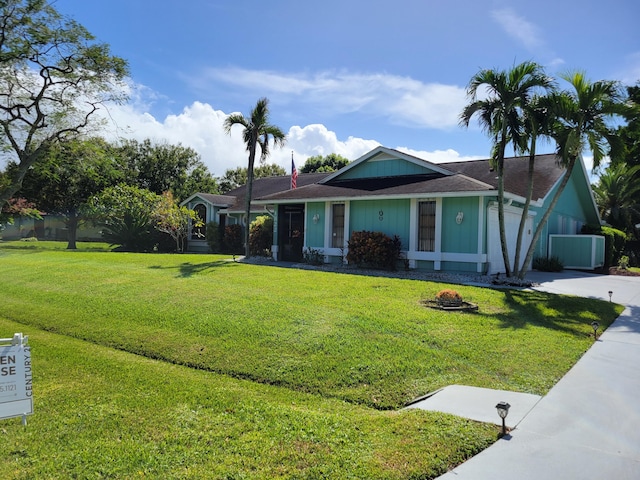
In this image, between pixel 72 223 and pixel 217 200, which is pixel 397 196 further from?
pixel 72 223

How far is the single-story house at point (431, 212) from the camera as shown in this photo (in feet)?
47.5

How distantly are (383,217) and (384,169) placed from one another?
3002 mm

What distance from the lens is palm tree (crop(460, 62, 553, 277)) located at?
468 inches

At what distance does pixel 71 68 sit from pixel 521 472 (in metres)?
12.5

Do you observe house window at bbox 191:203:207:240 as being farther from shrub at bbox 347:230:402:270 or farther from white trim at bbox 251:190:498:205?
shrub at bbox 347:230:402:270

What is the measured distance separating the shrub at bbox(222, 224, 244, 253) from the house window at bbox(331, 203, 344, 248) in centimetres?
841

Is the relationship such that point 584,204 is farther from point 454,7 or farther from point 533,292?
point 454,7


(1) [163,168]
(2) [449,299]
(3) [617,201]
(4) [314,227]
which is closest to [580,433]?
(2) [449,299]

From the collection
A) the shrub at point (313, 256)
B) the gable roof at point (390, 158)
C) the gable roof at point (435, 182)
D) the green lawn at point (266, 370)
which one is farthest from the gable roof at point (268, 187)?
the green lawn at point (266, 370)

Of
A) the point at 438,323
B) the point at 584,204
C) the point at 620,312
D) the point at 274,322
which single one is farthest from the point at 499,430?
the point at 584,204

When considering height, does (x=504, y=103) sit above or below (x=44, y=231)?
above

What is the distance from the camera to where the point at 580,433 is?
4.12 meters

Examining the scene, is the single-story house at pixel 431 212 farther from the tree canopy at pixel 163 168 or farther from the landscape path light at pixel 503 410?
the tree canopy at pixel 163 168

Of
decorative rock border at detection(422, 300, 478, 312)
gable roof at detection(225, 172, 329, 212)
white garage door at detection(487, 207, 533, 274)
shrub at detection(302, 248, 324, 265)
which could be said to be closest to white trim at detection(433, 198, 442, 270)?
white garage door at detection(487, 207, 533, 274)
